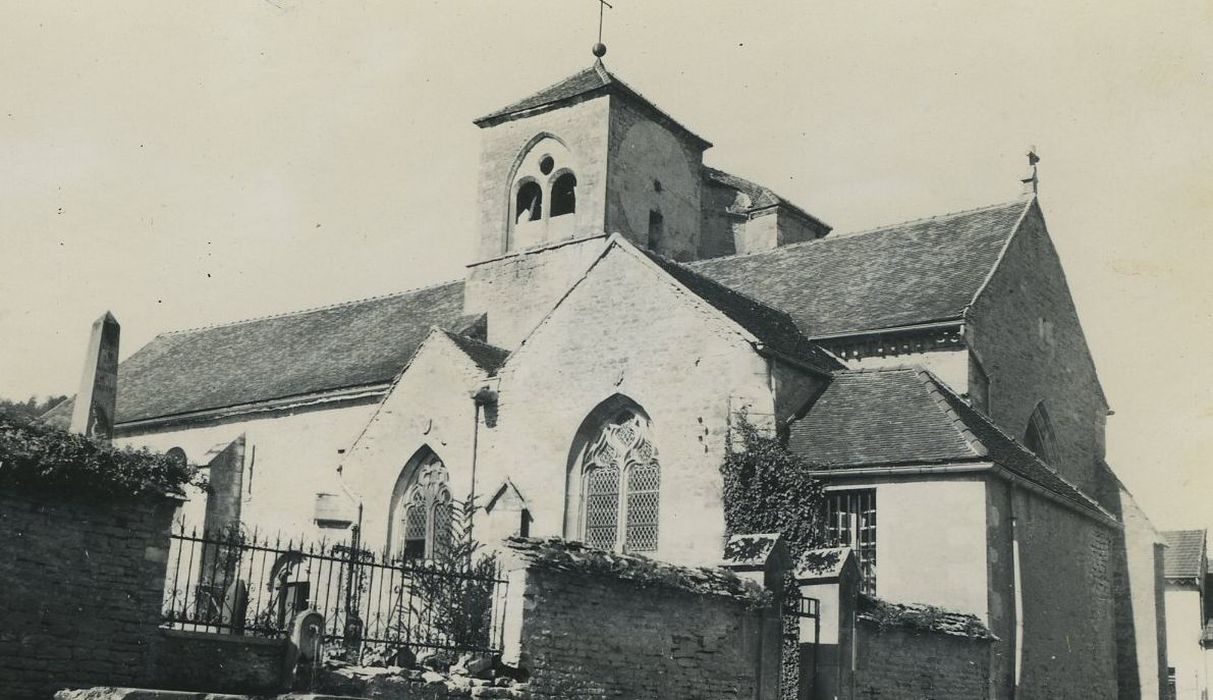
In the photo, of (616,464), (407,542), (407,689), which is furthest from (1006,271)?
(407,689)

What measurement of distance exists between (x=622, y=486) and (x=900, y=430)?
505cm

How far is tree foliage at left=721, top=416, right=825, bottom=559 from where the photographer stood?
19328mm

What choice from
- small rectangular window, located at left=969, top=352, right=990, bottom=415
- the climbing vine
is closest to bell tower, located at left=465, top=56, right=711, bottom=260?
small rectangular window, located at left=969, top=352, right=990, bottom=415

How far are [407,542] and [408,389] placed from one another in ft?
10.4

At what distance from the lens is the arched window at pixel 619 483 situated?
21.5 m

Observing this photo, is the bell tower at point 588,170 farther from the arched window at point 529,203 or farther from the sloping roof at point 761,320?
the sloping roof at point 761,320

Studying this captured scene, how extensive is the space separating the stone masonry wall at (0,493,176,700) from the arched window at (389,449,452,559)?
13694 mm

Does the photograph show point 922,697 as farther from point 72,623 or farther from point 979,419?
point 72,623

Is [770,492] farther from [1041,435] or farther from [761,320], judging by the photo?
[1041,435]

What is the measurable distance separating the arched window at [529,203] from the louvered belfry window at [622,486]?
444 inches

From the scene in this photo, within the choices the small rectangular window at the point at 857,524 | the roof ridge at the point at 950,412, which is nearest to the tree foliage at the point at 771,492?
the small rectangular window at the point at 857,524

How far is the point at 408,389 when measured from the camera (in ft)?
83.9

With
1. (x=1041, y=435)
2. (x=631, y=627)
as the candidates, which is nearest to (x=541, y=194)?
(x=1041, y=435)

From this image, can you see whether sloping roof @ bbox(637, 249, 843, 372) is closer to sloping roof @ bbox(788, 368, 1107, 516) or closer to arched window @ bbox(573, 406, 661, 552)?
sloping roof @ bbox(788, 368, 1107, 516)
